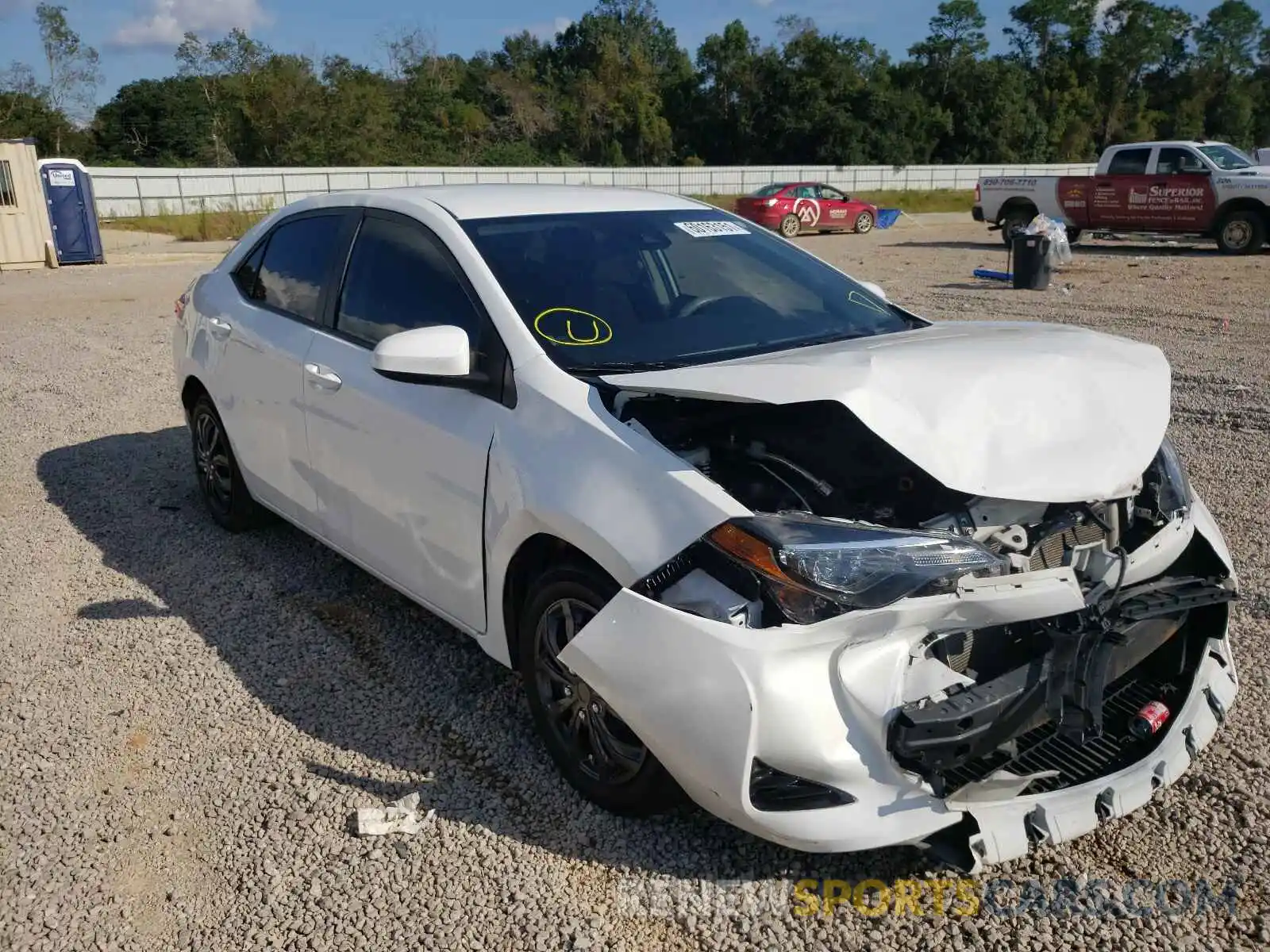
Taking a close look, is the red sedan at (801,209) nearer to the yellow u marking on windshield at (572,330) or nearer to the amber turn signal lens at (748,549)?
the yellow u marking on windshield at (572,330)

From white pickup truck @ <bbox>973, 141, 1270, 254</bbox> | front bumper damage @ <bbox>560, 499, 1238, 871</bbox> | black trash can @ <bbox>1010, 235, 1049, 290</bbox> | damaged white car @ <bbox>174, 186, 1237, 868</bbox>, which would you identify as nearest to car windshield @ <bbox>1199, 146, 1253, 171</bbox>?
white pickup truck @ <bbox>973, 141, 1270, 254</bbox>

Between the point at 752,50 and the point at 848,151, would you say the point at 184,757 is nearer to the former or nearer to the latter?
the point at 848,151

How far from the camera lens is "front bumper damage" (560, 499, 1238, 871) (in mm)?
2352

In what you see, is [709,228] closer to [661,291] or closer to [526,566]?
[661,291]

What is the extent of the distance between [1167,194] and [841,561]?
1948cm

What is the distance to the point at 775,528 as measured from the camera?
8.06ft

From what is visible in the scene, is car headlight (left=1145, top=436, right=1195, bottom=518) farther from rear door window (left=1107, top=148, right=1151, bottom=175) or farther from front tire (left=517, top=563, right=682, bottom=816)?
rear door window (left=1107, top=148, right=1151, bottom=175)

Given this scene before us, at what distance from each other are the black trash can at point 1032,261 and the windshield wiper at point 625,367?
41.5 feet

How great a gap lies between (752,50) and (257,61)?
32.0 m

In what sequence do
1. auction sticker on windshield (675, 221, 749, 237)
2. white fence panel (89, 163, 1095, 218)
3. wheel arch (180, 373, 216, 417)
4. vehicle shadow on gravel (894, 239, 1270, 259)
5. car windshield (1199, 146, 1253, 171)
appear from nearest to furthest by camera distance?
auction sticker on windshield (675, 221, 749, 237), wheel arch (180, 373, 216, 417), car windshield (1199, 146, 1253, 171), vehicle shadow on gravel (894, 239, 1270, 259), white fence panel (89, 163, 1095, 218)

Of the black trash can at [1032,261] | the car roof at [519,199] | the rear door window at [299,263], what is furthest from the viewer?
the black trash can at [1032,261]

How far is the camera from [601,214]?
397 cm

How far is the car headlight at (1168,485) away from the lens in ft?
9.99

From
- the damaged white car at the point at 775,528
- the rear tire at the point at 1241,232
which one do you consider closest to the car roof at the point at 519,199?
the damaged white car at the point at 775,528
